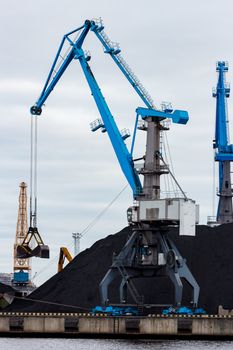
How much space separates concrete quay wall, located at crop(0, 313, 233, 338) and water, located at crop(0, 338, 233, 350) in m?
1.78

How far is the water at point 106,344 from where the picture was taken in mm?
64375

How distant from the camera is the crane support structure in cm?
11581

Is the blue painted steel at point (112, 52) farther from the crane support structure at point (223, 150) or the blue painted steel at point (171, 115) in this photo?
the crane support structure at point (223, 150)

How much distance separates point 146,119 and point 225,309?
43.3 ft

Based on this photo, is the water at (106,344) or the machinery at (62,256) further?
the machinery at (62,256)

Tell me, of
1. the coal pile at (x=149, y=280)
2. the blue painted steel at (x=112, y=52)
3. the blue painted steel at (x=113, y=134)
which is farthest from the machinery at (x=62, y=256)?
the blue painted steel at (x=112, y=52)

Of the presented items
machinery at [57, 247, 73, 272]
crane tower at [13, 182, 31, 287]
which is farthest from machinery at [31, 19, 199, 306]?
crane tower at [13, 182, 31, 287]

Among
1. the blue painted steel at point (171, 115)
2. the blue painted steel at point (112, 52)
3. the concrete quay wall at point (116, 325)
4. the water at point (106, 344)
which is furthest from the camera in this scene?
the blue painted steel at point (112, 52)

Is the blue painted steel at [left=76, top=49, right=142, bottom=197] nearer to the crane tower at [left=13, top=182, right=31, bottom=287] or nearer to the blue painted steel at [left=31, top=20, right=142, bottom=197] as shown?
the blue painted steel at [left=31, top=20, right=142, bottom=197]

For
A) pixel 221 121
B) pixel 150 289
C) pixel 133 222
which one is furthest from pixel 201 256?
pixel 221 121

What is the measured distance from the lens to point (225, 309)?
78750 millimetres

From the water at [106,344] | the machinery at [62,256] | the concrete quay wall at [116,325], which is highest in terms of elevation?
the machinery at [62,256]

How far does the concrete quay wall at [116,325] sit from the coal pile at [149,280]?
6.65 metres

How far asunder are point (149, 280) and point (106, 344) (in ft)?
55.3
